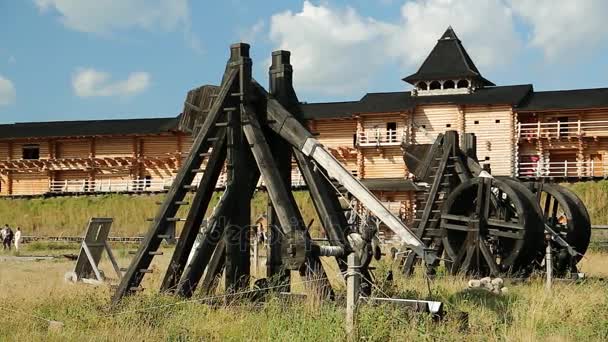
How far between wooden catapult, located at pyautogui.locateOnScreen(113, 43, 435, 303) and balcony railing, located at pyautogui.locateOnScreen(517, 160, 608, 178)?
1494 inches

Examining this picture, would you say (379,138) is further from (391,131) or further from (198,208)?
(198,208)

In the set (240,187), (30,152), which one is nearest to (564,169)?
(30,152)

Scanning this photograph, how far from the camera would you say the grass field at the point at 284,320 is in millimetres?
7395

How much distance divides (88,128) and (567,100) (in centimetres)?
3429

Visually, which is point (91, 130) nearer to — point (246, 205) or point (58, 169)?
point (58, 169)

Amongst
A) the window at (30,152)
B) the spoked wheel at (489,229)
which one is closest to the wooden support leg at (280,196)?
the spoked wheel at (489,229)

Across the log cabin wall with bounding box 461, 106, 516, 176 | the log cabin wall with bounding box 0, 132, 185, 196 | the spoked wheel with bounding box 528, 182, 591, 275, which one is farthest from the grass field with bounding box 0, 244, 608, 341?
the log cabin wall with bounding box 0, 132, 185, 196

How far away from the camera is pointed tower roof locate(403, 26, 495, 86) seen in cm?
5438

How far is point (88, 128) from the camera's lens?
62.0m

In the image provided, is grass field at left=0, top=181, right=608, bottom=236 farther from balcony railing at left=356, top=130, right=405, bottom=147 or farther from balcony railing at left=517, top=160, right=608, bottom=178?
balcony railing at left=517, top=160, right=608, bottom=178

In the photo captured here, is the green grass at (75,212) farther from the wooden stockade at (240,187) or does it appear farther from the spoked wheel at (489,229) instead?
the wooden stockade at (240,187)

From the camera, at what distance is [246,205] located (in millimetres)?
10055

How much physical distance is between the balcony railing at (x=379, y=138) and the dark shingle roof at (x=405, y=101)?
1.38 meters

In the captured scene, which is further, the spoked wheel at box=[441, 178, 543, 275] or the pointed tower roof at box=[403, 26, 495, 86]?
the pointed tower roof at box=[403, 26, 495, 86]
